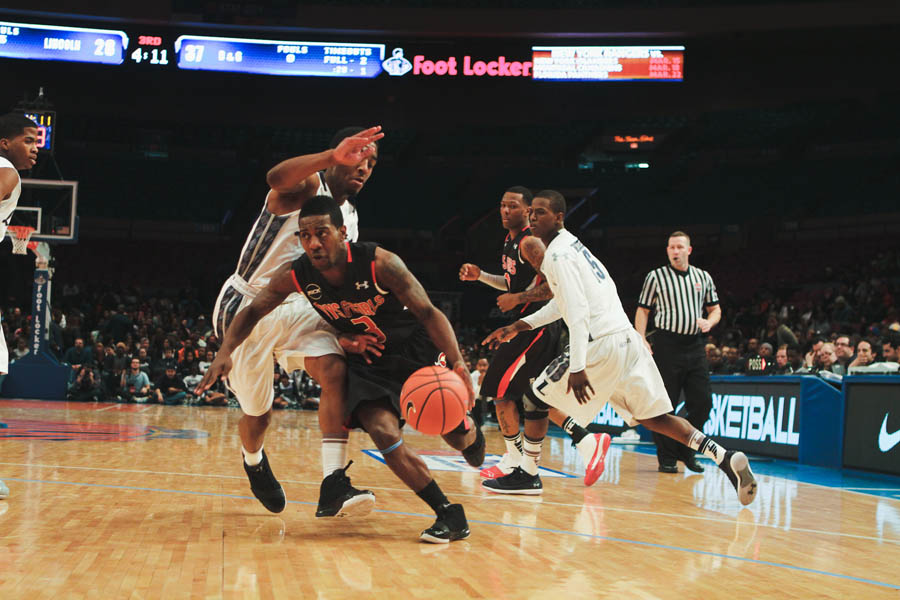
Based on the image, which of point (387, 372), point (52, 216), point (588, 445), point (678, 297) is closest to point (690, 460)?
point (678, 297)

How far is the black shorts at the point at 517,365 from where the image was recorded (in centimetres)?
571

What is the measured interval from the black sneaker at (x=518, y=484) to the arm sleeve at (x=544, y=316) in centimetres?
93

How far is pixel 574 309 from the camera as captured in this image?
480cm

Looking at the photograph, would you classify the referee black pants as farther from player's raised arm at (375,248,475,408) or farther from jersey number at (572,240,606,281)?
player's raised arm at (375,248,475,408)

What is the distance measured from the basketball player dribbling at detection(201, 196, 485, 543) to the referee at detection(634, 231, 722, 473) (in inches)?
139

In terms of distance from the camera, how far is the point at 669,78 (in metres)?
21.5

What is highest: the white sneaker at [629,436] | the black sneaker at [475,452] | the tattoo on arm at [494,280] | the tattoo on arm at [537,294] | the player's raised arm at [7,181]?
the player's raised arm at [7,181]

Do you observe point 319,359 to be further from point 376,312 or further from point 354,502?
point 354,502

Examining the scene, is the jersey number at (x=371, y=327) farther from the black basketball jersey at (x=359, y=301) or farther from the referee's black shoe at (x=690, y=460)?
the referee's black shoe at (x=690, y=460)

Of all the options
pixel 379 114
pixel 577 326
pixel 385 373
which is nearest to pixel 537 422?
pixel 577 326

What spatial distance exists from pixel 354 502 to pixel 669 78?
782 inches

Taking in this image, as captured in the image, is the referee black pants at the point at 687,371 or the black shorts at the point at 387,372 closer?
the black shorts at the point at 387,372

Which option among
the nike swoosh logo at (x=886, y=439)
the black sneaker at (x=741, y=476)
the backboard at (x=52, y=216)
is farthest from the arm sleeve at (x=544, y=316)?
the backboard at (x=52, y=216)

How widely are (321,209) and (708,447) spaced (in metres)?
2.78
